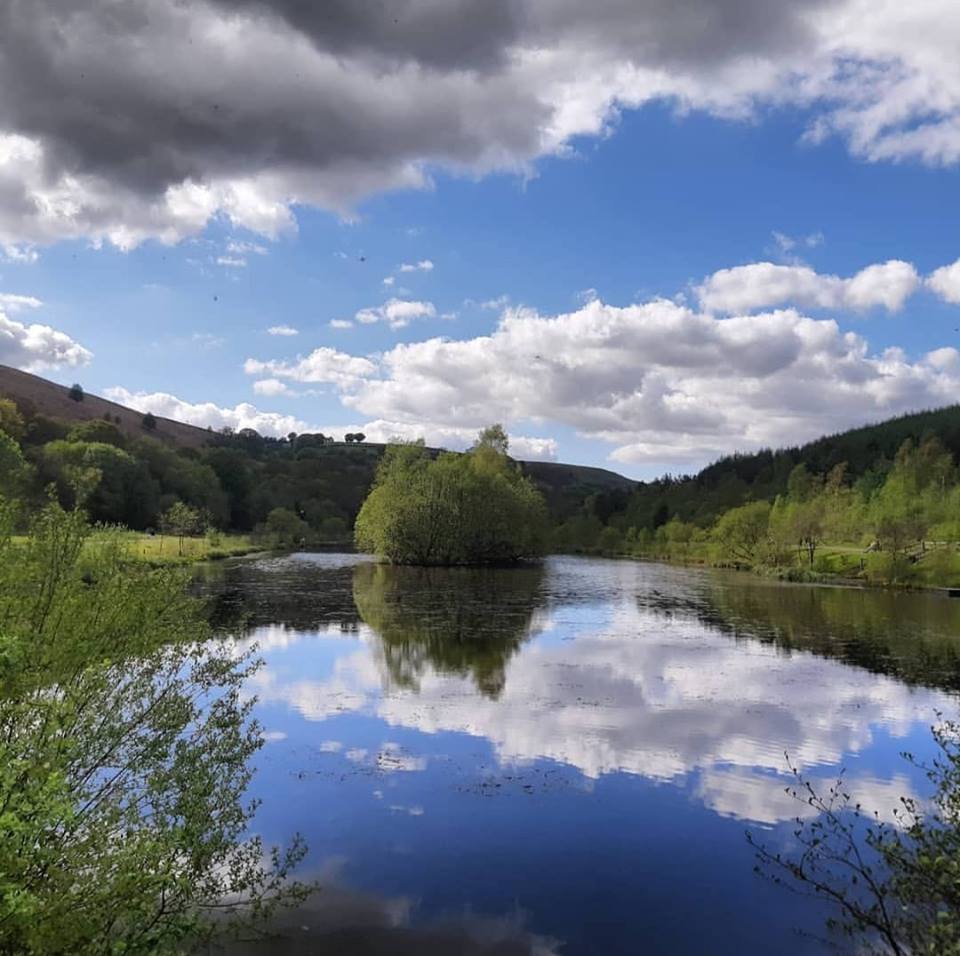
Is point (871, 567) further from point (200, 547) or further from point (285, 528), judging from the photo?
point (285, 528)

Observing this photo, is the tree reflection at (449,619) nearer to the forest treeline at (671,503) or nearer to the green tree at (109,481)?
the forest treeline at (671,503)

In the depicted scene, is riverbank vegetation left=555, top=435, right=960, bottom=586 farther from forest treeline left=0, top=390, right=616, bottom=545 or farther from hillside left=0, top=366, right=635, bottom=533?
hillside left=0, top=366, right=635, bottom=533

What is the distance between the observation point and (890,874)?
12.2 meters

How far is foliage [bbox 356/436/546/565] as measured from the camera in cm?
8194

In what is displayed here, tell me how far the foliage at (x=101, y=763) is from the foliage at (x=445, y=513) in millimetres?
69522

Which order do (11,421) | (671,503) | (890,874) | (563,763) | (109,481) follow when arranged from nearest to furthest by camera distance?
(890,874)
(563,763)
(109,481)
(11,421)
(671,503)

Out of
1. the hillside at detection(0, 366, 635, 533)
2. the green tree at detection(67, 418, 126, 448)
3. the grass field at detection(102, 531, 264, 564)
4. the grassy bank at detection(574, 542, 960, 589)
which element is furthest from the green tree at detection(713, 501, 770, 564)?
the green tree at detection(67, 418, 126, 448)

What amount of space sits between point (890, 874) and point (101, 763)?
1176 cm

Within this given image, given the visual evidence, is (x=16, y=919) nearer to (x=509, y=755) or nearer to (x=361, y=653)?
(x=509, y=755)

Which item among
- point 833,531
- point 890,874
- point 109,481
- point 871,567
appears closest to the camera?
point 890,874

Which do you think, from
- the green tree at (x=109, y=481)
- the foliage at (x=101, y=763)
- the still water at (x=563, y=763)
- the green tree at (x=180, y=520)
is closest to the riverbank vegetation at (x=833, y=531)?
the still water at (x=563, y=763)

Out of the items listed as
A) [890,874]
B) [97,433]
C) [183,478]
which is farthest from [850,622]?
[97,433]

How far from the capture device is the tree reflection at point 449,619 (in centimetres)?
2798

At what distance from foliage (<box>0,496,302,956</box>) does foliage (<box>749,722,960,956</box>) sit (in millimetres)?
6806
